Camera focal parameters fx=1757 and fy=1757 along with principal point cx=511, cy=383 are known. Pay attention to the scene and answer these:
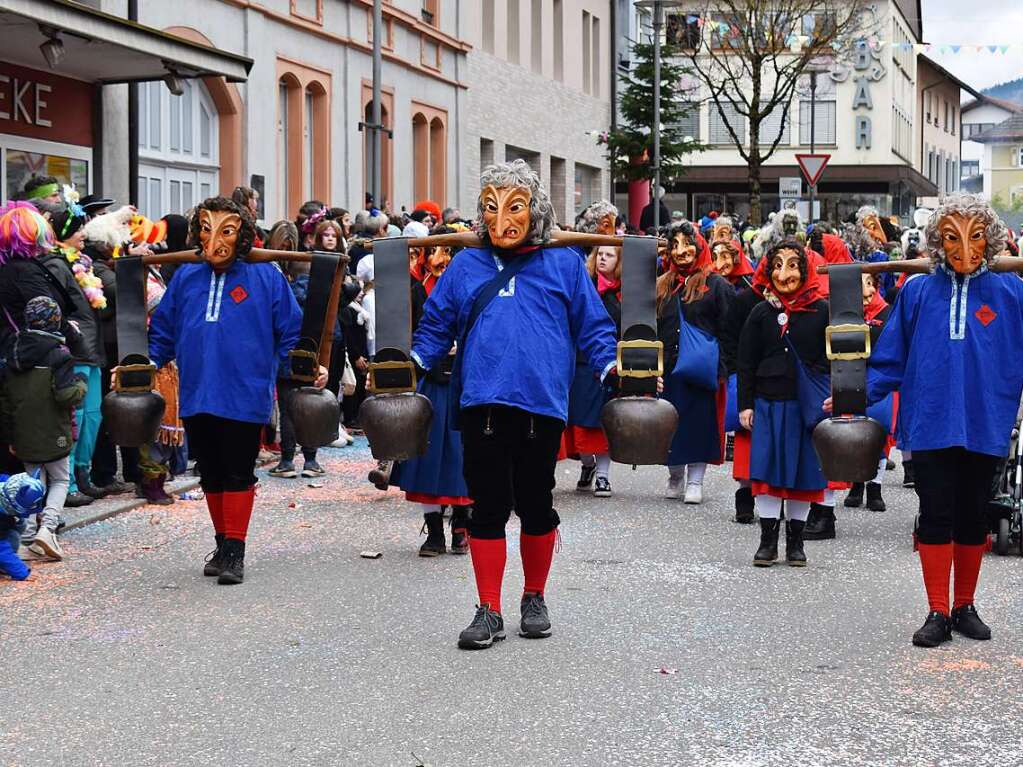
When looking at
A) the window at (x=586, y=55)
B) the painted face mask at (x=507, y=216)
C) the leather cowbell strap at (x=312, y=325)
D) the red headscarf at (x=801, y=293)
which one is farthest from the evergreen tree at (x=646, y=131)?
the painted face mask at (x=507, y=216)

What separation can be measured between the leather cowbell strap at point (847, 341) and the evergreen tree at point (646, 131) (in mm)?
23607

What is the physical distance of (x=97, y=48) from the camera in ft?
50.5

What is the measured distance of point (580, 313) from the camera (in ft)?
22.8

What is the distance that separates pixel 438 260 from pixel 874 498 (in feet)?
10.7

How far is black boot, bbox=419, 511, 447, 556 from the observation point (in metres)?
9.05

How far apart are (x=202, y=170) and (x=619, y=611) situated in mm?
14803

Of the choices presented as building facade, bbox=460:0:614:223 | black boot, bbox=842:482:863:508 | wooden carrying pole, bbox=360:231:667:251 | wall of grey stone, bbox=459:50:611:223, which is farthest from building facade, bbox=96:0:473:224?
wooden carrying pole, bbox=360:231:667:251

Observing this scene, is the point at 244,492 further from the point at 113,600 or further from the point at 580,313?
the point at 580,313

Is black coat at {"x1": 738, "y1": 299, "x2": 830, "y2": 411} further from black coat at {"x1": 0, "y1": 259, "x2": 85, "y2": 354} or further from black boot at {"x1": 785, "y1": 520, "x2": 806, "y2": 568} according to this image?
black coat at {"x1": 0, "y1": 259, "x2": 85, "y2": 354}

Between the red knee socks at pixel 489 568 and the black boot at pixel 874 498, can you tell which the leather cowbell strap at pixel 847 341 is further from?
the black boot at pixel 874 498

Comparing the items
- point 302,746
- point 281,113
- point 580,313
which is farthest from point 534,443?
point 281,113

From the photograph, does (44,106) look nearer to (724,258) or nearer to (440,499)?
(724,258)

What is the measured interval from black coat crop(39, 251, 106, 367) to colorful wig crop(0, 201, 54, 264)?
0.10 metres

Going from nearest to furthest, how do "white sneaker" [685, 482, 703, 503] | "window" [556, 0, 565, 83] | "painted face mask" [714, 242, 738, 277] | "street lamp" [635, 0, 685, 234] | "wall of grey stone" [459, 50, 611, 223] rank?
1. "white sneaker" [685, 482, 703, 503]
2. "painted face mask" [714, 242, 738, 277]
3. "street lamp" [635, 0, 685, 234]
4. "wall of grey stone" [459, 50, 611, 223]
5. "window" [556, 0, 565, 83]
